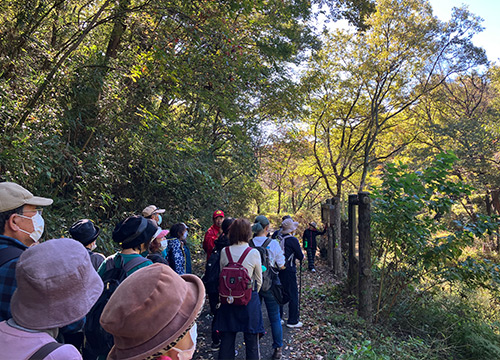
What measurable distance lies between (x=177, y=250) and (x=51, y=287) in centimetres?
323

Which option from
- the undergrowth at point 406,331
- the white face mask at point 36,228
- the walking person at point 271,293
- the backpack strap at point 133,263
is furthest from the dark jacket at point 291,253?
the white face mask at point 36,228

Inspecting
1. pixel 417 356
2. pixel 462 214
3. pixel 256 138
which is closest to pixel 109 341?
pixel 417 356

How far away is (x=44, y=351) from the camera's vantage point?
4.40 ft

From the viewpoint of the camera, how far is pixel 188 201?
7.81m

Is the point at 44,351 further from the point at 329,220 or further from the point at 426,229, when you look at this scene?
the point at 329,220

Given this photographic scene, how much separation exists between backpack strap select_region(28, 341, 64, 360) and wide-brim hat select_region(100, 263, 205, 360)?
269mm

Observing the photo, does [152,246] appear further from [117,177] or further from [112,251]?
[117,177]

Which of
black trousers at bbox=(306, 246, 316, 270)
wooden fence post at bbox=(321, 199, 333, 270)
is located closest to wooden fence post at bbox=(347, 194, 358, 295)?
wooden fence post at bbox=(321, 199, 333, 270)

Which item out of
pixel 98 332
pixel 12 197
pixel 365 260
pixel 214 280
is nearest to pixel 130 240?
pixel 98 332

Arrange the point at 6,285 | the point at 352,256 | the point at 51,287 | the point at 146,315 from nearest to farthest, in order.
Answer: the point at 146,315 < the point at 51,287 < the point at 6,285 < the point at 352,256

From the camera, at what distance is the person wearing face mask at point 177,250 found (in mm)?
4551

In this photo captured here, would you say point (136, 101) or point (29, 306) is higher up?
point (136, 101)

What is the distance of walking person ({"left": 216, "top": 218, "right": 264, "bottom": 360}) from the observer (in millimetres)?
3436

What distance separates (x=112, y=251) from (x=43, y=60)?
3039 mm
